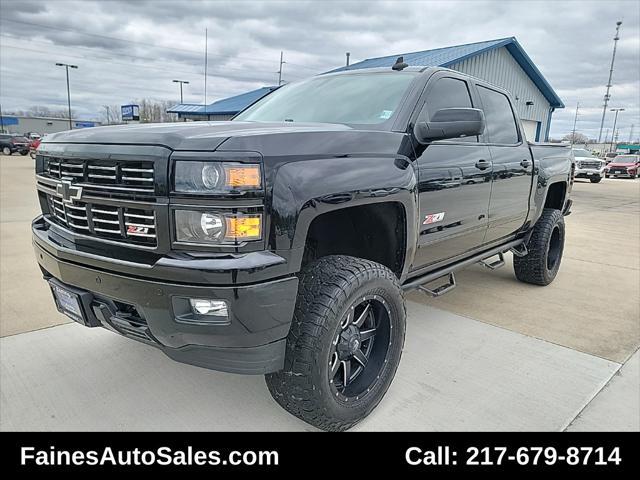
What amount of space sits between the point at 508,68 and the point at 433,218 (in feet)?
67.5

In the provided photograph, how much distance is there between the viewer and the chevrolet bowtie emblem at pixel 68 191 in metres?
2.24

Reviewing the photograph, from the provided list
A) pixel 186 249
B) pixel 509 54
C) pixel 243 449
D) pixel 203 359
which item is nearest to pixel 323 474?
pixel 243 449

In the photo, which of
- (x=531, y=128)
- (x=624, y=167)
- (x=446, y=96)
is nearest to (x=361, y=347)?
(x=446, y=96)

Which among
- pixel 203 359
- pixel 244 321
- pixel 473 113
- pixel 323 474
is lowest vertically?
pixel 323 474

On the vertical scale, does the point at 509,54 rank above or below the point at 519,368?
above

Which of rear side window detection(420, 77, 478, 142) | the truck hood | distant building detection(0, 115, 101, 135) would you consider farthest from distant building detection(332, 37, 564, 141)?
→ distant building detection(0, 115, 101, 135)

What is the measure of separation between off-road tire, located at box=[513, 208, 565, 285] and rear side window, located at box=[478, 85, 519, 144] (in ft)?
3.60

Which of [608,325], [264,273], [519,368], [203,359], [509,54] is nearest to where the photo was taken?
[264,273]

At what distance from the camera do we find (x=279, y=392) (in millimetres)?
2299

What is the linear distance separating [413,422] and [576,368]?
1382 millimetres

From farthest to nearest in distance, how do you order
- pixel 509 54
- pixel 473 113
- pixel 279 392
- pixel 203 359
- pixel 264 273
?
pixel 509 54, pixel 473 113, pixel 279 392, pixel 203 359, pixel 264 273

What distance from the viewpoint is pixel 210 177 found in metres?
1.90

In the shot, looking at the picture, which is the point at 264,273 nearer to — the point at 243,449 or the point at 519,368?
the point at 243,449

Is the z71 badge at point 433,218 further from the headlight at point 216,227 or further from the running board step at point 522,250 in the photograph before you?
the running board step at point 522,250
